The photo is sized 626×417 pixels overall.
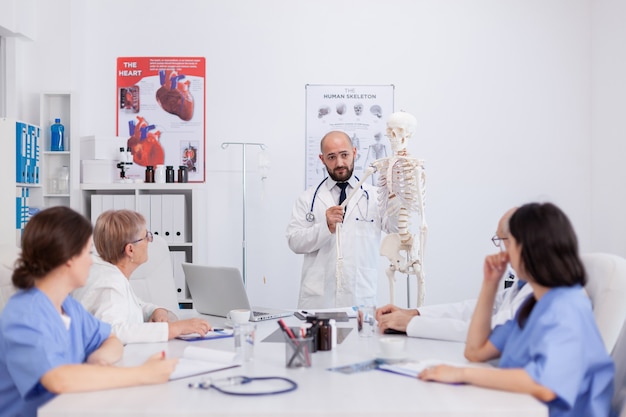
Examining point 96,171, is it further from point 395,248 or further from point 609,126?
point 609,126

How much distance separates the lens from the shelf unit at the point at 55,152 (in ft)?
14.0

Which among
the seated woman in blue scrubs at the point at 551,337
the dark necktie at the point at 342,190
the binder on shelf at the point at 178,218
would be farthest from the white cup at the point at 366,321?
the binder on shelf at the point at 178,218

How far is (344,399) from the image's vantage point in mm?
1539

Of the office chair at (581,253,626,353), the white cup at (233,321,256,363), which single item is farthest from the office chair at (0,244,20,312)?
the office chair at (581,253,626,353)

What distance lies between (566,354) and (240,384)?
775 millimetres

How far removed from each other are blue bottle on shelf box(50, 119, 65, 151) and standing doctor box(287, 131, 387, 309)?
5.45ft

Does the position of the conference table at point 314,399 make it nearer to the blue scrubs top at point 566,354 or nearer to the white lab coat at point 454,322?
the blue scrubs top at point 566,354

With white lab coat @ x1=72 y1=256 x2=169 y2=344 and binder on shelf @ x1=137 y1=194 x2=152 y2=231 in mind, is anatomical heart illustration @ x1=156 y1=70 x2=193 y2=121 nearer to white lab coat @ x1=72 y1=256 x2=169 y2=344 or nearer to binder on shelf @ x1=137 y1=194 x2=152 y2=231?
binder on shelf @ x1=137 y1=194 x2=152 y2=231

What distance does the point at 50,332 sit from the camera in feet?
5.56

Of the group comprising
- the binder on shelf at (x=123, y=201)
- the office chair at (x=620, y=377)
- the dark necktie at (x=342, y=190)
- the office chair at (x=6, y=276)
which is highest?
the dark necktie at (x=342, y=190)

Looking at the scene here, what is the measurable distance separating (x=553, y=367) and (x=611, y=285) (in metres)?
0.44

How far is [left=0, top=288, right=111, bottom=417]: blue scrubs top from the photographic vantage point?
1.62 m

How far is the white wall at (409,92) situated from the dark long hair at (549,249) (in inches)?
120

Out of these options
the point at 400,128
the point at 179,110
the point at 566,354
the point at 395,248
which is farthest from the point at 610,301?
the point at 179,110
